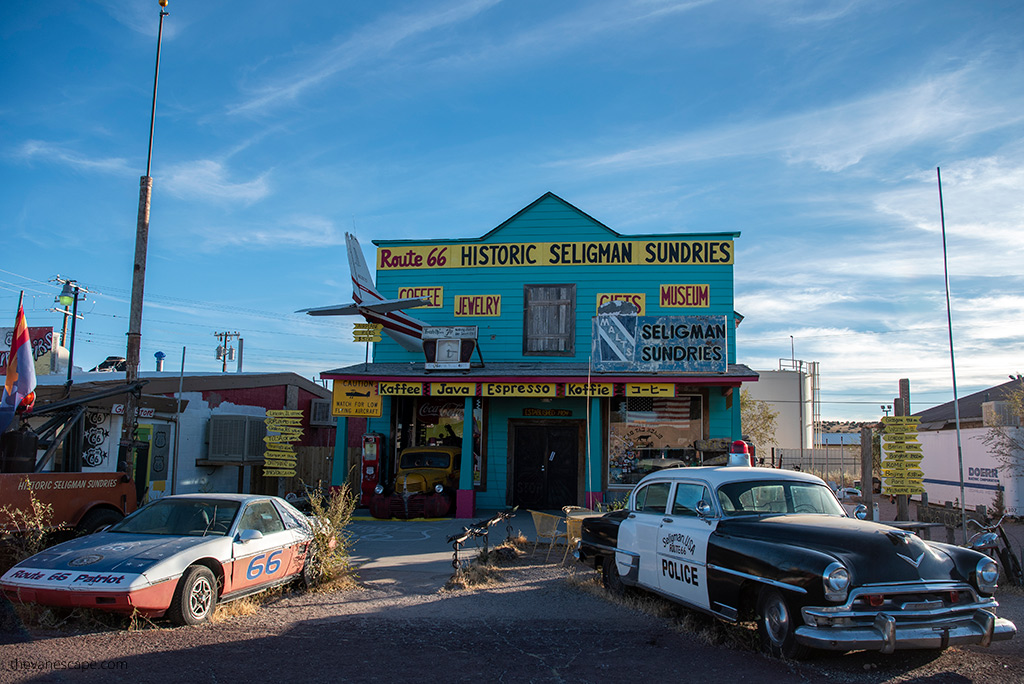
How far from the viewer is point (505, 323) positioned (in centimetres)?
1970

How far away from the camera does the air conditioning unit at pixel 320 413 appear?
2517 cm

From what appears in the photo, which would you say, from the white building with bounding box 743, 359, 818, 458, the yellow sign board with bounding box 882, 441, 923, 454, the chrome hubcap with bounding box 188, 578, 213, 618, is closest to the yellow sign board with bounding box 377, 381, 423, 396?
the yellow sign board with bounding box 882, 441, 923, 454

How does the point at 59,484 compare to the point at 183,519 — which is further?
the point at 59,484

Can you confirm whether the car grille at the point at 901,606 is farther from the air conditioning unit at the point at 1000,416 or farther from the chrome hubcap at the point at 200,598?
the air conditioning unit at the point at 1000,416

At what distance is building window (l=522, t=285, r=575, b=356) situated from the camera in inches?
764

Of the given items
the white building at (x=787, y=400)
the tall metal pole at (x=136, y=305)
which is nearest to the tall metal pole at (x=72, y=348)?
the tall metal pole at (x=136, y=305)

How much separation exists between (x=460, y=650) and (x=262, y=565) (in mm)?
2817

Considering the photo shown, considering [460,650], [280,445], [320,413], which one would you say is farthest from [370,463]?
[460,650]

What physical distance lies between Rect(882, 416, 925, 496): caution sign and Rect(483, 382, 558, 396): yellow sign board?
23.5 ft

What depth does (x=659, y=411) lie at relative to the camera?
61.8 ft

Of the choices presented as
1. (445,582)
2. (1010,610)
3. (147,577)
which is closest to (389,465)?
(445,582)

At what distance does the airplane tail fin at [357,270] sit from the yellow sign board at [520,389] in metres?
4.71

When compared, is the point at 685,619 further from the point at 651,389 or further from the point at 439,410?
the point at 439,410

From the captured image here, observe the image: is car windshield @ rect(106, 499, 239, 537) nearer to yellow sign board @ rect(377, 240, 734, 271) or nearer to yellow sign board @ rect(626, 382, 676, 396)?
yellow sign board @ rect(626, 382, 676, 396)
